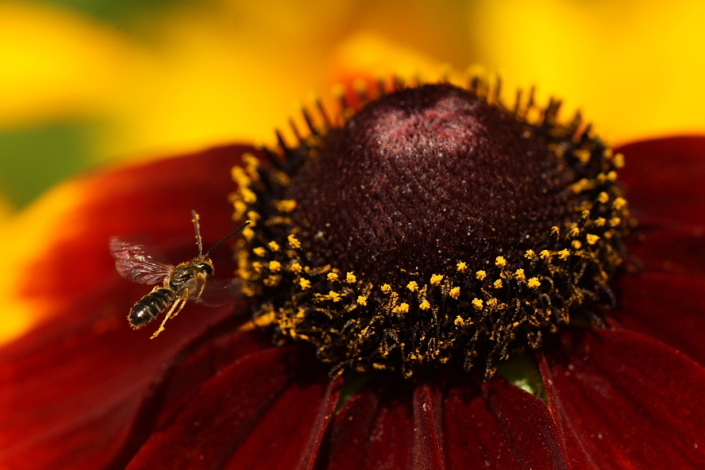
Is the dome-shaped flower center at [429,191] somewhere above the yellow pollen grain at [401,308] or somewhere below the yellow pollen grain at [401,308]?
above

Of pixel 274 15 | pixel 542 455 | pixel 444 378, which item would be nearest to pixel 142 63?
pixel 274 15

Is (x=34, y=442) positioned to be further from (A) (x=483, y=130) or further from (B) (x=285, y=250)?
(A) (x=483, y=130)

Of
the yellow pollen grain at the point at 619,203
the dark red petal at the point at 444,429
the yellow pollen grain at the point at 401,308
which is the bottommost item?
the dark red petal at the point at 444,429

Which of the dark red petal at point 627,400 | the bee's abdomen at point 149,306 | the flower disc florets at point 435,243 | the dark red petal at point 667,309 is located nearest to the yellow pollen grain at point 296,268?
the flower disc florets at point 435,243

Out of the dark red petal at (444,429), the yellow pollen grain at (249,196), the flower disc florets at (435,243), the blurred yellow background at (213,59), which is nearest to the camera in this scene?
the dark red petal at (444,429)

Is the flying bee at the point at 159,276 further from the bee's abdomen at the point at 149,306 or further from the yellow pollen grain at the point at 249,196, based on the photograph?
the yellow pollen grain at the point at 249,196

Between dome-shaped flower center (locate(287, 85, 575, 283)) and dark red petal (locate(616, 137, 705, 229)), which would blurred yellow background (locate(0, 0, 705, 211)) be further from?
dome-shaped flower center (locate(287, 85, 575, 283))

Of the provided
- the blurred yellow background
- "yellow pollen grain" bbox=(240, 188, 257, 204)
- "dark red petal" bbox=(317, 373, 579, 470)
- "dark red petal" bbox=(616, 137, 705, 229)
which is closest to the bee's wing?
"yellow pollen grain" bbox=(240, 188, 257, 204)
